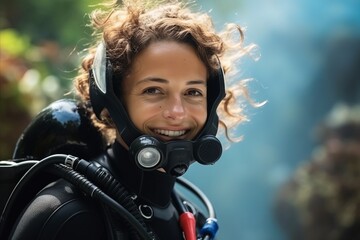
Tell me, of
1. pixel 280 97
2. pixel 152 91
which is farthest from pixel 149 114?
pixel 280 97

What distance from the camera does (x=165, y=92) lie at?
185cm

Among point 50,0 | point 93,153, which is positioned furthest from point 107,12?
point 50,0

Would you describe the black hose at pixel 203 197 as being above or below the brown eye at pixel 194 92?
below

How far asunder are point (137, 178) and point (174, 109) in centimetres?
24

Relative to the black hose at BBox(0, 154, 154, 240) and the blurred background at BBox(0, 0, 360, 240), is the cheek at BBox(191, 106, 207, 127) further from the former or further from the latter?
the blurred background at BBox(0, 0, 360, 240)

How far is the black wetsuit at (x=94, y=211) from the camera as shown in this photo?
65.4 inches

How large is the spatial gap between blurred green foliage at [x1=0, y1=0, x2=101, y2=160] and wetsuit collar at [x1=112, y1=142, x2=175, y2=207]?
1915 mm

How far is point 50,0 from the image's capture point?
7211 mm

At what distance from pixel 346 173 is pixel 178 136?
146 inches

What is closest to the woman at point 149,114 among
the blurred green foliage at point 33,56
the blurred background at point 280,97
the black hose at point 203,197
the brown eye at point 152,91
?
the brown eye at point 152,91

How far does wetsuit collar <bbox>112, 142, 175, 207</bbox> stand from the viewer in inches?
75.7

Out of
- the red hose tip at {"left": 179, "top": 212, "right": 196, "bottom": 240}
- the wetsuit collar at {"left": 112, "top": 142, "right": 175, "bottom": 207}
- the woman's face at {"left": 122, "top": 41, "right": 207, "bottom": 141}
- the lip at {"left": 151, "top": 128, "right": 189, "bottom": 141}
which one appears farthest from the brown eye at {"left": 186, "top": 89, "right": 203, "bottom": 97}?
the red hose tip at {"left": 179, "top": 212, "right": 196, "bottom": 240}

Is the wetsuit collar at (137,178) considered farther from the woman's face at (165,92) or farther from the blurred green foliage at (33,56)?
the blurred green foliage at (33,56)

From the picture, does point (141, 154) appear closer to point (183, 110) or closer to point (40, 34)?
point (183, 110)
